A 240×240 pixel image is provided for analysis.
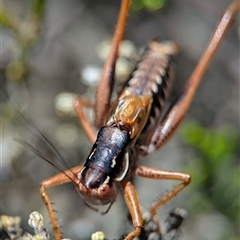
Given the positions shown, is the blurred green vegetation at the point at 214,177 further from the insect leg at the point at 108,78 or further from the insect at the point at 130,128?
the insect leg at the point at 108,78

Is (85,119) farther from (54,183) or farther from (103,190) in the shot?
(103,190)

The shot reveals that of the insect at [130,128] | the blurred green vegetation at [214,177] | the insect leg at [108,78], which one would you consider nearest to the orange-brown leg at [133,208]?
the insect at [130,128]

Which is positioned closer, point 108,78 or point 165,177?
point 165,177

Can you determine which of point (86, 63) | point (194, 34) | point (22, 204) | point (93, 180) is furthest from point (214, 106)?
point (93, 180)

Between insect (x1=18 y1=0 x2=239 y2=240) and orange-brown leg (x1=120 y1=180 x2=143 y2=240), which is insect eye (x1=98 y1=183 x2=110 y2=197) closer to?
insect (x1=18 y1=0 x2=239 y2=240)

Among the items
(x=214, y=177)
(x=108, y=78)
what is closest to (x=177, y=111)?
(x=108, y=78)

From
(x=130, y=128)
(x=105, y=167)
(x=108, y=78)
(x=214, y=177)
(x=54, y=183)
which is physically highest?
(x=108, y=78)

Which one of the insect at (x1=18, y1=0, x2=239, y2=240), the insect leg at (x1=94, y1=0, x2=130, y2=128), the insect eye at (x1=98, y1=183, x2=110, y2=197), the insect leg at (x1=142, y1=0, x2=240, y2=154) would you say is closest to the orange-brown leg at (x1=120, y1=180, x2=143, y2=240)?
the insect at (x1=18, y1=0, x2=239, y2=240)
